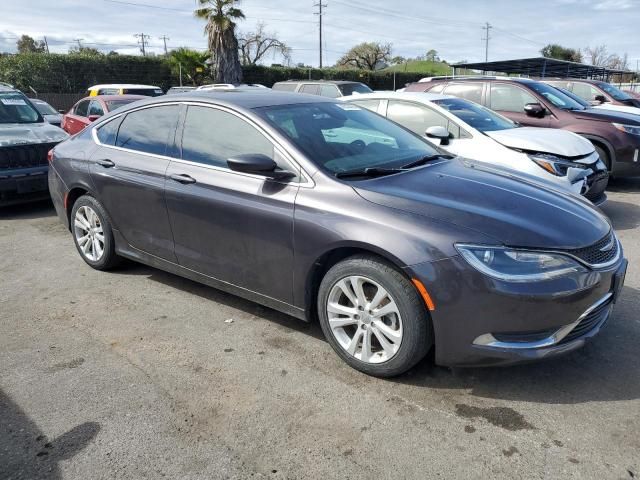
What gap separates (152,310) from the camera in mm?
4145

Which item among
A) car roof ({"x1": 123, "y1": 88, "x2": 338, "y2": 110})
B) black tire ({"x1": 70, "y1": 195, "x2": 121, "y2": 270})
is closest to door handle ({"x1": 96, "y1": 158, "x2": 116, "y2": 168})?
black tire ({"x1": 70, "y1": 195, "x2": 121, "y2": 270})

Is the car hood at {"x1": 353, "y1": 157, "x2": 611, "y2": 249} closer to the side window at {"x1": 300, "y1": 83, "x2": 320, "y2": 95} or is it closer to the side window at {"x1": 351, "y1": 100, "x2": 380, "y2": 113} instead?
the side window at {"x1": 351, "y1": 100, "x2": 380, "y2": 113}

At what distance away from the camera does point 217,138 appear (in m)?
3.82

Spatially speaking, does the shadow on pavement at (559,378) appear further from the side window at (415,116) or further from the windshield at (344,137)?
the side window at (415,116)

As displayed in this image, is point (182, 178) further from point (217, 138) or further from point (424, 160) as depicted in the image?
point (424, 160)

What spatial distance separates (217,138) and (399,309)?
6.10ft

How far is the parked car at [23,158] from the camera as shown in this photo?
7121mm

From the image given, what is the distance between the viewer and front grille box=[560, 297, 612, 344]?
112 inches

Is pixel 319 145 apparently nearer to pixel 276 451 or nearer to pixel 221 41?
pixel 276 451

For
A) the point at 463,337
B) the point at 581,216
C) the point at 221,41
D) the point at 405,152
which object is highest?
the point at 221,41

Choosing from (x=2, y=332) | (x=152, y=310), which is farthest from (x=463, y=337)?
(x=2, y=332)

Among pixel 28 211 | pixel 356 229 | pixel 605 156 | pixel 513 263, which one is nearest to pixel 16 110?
pixel 28 211

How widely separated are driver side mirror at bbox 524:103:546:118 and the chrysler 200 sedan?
4961mm

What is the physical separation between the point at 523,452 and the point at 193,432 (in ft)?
5.26
